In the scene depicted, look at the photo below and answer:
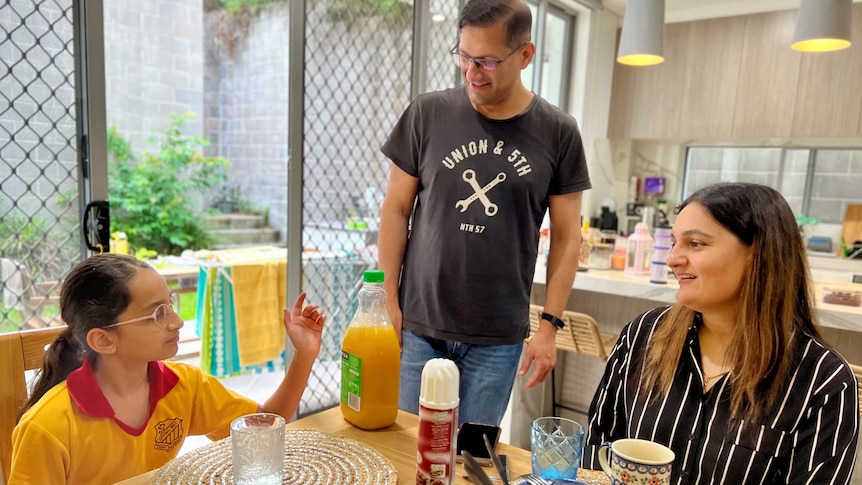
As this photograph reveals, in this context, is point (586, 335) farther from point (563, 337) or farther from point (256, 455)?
point (256, 455)

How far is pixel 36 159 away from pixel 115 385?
1.07 metres

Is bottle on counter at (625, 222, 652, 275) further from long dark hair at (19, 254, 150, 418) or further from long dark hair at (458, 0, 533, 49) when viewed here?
long dark hair at (19, 254, 150, 418)

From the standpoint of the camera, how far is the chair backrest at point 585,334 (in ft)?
7.40

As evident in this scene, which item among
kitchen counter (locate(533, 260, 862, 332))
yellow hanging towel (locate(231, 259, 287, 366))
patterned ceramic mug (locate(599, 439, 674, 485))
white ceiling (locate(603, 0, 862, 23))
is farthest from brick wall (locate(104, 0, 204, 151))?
patterned ceramic mug (locate(599, 439, 674, 485))

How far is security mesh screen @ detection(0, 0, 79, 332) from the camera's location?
66.9 inches

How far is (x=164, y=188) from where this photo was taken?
5562 mm

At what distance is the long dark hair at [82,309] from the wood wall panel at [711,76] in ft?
12.8

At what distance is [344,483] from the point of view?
0.83 m

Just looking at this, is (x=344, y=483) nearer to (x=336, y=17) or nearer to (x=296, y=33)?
(x=296, y=33)

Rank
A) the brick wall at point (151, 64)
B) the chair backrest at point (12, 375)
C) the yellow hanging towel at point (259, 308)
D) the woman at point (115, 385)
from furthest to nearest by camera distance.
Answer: the brick wall at point (151, 64), the yellow hanging towel at point (259, 308), the chair backrest at point (12, 375), the woman at point (115, 385)

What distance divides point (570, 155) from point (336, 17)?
1625mm

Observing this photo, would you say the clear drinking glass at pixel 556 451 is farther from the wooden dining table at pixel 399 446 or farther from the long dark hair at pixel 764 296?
the long dark hair at pixel 764 296

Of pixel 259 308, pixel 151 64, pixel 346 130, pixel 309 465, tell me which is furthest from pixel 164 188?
pixel 309 465

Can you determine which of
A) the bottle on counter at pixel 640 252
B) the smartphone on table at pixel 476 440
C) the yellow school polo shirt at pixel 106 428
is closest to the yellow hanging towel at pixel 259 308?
the bottle on counter at pixel 640 252
